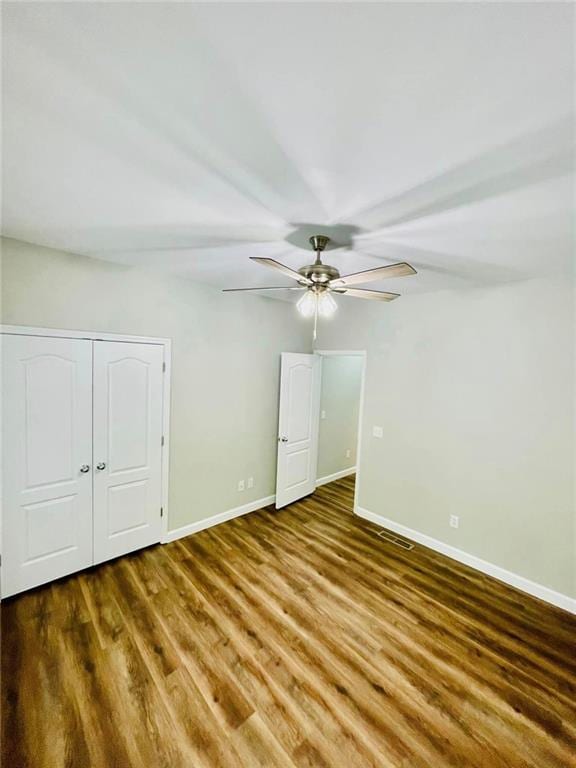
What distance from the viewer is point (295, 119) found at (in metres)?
1.07

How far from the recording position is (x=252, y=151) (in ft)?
4.06

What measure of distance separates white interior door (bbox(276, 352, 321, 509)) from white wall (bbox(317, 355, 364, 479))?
0.39m

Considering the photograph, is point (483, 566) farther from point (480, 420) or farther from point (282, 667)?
point (282, 667)

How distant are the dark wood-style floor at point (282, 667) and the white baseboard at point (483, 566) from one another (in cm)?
10

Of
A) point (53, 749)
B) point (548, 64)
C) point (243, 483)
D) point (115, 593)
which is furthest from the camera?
point (243, 483)

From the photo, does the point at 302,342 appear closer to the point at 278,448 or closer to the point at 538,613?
the point at 278,448

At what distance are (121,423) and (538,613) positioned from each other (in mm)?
3904

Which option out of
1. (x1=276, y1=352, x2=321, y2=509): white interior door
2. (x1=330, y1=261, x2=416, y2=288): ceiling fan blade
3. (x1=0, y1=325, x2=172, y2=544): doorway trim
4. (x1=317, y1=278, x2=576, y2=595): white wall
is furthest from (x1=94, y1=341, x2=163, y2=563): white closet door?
(x1=317, y1=278, x2=576, y2=595): white wall

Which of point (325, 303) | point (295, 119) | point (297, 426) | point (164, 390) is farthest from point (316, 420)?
point (295, 119)

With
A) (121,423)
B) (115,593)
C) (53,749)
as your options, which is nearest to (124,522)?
(115,593)

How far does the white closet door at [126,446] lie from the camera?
2783mm

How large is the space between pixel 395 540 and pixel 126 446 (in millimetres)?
3011

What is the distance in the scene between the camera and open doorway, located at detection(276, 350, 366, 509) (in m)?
4.04

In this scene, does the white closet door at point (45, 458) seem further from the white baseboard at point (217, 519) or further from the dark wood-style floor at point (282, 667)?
the white baseboard at point (217, 519)
